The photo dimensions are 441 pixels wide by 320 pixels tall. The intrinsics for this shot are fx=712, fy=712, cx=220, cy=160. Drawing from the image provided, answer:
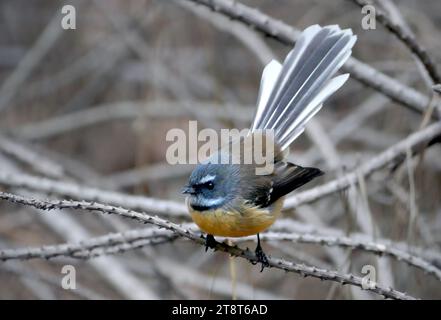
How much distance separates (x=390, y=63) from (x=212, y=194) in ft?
6.03

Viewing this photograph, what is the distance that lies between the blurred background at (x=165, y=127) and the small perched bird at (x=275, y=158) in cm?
38

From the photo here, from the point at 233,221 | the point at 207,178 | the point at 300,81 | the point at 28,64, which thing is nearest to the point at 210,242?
the point at 233,221

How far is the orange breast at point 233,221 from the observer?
2342 mm

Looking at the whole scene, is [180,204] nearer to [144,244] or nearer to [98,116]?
[144,244]

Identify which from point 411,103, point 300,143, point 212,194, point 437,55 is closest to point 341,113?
point 300,143

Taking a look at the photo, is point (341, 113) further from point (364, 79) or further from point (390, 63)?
point (364, 79)

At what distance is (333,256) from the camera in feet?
11.5

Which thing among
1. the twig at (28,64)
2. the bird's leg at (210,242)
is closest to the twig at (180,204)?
the bird's leg at (210,242)

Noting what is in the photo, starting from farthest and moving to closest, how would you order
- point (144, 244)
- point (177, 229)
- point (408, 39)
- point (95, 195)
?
point (95, 195) → point (408, 39) → point (144, 244) → point (177, 229)

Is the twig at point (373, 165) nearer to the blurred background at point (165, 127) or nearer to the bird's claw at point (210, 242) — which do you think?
the blurred background at point (165, 127)

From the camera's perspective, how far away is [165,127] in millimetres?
6293

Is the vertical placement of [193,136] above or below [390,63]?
below

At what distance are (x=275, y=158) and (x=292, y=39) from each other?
0.54 meters
